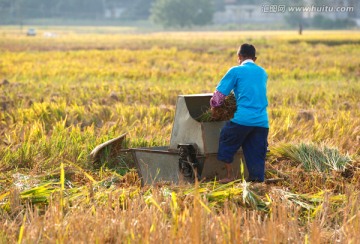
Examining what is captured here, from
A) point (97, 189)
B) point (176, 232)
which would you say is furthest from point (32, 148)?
point (176, 232)

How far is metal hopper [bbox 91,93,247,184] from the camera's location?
6.14 m

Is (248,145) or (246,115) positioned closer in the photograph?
(246,115)

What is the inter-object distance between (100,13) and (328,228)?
342 feet

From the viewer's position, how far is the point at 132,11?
107 m

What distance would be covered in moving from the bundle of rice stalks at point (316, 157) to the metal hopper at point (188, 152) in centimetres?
65

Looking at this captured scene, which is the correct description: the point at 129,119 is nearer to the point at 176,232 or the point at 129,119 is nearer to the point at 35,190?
the point at 35,190

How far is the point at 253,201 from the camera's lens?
4914 mm

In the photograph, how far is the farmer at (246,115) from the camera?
595 cm

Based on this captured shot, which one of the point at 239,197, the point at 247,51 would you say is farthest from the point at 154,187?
the point at 247,51

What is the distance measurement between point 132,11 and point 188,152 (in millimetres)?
101856

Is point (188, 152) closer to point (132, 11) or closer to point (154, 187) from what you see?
point (154, 187)

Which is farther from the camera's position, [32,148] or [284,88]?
[284,88]

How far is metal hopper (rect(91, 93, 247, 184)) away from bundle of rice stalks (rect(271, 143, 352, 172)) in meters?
0.65

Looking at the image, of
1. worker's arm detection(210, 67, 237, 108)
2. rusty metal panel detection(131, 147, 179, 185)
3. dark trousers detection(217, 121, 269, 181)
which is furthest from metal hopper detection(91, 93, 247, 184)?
worker's arm detection(210, 67, 237, 108)
